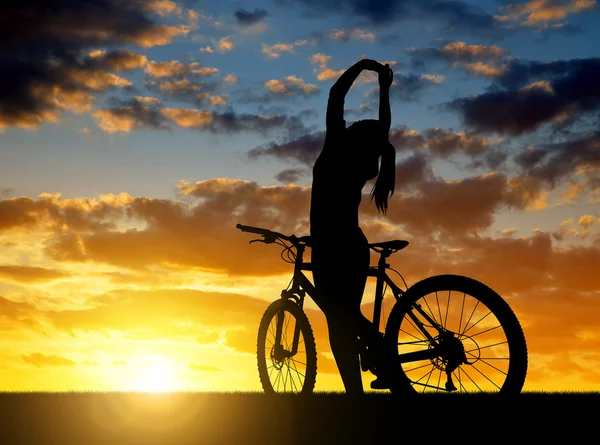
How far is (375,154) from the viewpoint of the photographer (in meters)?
7.66

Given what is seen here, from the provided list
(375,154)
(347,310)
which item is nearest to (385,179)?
(375,154)

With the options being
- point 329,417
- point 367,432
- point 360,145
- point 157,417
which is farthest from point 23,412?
point 360,145

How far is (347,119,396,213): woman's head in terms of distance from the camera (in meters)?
7.60

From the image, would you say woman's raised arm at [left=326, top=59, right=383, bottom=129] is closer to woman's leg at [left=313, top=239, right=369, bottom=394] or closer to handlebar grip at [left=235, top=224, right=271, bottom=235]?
woman's leg at [left=313, top=239, right=369, bottom=394]

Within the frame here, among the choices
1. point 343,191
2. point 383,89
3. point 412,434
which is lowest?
point 412,434

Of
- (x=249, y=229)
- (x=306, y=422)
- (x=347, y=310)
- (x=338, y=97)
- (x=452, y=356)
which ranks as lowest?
(x=306, y=422)

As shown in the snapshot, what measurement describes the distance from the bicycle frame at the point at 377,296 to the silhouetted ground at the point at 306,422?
1.42 ft

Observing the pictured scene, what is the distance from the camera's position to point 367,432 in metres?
6.39

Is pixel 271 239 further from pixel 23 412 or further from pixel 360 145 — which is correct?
pixel 23 412

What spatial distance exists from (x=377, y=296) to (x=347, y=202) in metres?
1.03

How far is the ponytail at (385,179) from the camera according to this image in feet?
25.3

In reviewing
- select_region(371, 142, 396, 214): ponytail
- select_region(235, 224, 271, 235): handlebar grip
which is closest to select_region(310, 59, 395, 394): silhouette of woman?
select_region(371, 142, 396, 214): ponytail

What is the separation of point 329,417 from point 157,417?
227 centimetres

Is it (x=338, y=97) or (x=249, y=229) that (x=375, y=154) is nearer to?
(x=338, y=97)
